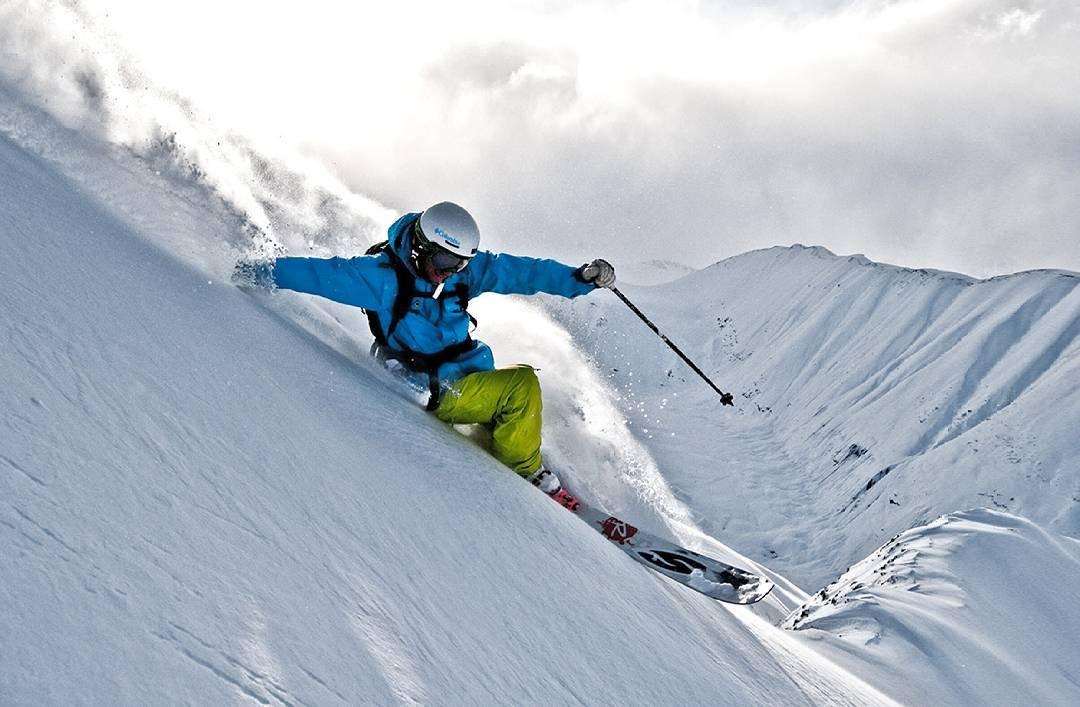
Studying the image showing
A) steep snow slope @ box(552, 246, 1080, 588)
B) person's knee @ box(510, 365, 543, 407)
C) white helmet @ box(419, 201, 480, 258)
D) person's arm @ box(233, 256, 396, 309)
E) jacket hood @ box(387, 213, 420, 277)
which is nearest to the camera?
person's arm @ box(233, 256, 396, 309)

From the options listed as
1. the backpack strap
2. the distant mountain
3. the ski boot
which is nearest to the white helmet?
the backpack strap

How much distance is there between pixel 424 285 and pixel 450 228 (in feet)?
1.73

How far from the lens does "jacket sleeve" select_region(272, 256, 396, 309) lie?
15.9 feet

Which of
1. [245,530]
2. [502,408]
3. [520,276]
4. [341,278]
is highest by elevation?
[520,276]

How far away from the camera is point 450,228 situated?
16.2ft

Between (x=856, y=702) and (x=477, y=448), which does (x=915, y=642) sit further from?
(x=477, y=448)

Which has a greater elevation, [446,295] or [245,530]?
[446,295]

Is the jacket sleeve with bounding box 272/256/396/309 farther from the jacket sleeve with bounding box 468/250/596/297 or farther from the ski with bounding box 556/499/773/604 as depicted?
the ski with bounding box 556/499/773/604

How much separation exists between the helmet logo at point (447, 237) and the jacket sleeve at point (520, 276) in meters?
0.56

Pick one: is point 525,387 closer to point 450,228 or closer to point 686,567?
point 450,228

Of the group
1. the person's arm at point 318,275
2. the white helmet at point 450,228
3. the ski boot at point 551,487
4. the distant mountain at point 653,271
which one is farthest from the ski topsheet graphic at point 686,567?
the distant mountain at point 653,271

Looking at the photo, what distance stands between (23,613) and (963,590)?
23.0 feet

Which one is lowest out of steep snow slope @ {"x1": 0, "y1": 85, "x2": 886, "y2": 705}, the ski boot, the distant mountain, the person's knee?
steep snow slope @ {"x1": 0, "y1": 85, "x2": 886, "y2": 705}

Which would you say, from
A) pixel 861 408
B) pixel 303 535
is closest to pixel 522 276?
pixel 303 535
